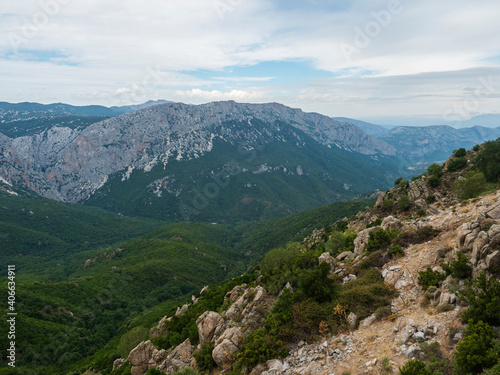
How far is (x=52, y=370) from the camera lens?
253 feet

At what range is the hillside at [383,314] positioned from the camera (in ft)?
48.0

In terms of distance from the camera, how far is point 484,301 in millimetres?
14578

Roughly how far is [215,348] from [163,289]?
142 meters

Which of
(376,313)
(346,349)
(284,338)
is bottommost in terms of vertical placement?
(284,338)

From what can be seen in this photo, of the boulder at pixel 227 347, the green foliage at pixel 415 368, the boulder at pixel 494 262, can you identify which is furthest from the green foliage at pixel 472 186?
the boulder at pixel 227 347

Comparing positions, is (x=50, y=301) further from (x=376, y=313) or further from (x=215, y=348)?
(x=376, y=313)

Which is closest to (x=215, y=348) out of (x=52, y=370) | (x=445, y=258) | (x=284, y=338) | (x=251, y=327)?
(x=251, y=327)

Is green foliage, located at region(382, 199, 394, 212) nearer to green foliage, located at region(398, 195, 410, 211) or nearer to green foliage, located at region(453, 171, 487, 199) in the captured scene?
green foliage, located at region(398, 195, 410, 211)

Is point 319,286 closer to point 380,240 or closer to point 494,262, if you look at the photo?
point 380,240

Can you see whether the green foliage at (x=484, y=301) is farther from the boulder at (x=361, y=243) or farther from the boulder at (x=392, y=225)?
the boulder at (x=392, y=225)

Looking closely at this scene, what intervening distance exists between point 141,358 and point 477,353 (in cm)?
3903

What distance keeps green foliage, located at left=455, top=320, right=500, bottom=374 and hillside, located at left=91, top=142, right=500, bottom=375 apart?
5 centimetres

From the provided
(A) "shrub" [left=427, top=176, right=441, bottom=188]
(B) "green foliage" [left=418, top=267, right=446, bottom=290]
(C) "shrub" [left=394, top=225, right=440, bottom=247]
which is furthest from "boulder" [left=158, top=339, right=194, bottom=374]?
(A) "shrub" [left=427, top=176, right=441, bottom=188]

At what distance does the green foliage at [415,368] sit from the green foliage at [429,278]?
328 inches
